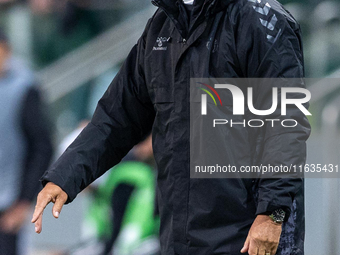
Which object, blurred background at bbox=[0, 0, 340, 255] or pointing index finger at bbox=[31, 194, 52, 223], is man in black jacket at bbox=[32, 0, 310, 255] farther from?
blurred background at bbox=[0, 0, 340, 255]

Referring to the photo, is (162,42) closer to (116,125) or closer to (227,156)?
(116,125)

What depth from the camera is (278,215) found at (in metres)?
2.05

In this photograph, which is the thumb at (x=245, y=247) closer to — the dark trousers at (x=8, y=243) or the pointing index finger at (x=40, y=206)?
the pointing index finger at (x=40, y=206)

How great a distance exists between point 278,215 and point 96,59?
2.52 meters

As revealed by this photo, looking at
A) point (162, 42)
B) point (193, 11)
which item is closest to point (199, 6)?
point (193, 11)

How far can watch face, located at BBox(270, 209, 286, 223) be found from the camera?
6.73 feet

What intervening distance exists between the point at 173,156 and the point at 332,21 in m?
2.36

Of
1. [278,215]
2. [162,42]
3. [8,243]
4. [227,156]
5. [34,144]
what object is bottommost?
[8,243]

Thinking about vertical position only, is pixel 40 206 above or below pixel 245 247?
above

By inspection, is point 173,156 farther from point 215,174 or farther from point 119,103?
point 119,103

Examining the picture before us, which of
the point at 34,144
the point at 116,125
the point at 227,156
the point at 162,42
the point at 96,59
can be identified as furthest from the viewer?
the point at 96,59

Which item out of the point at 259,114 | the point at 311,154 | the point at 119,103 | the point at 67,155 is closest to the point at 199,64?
the point at 259,114

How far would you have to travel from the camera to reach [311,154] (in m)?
4.17

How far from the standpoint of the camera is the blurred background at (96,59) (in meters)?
4.23
